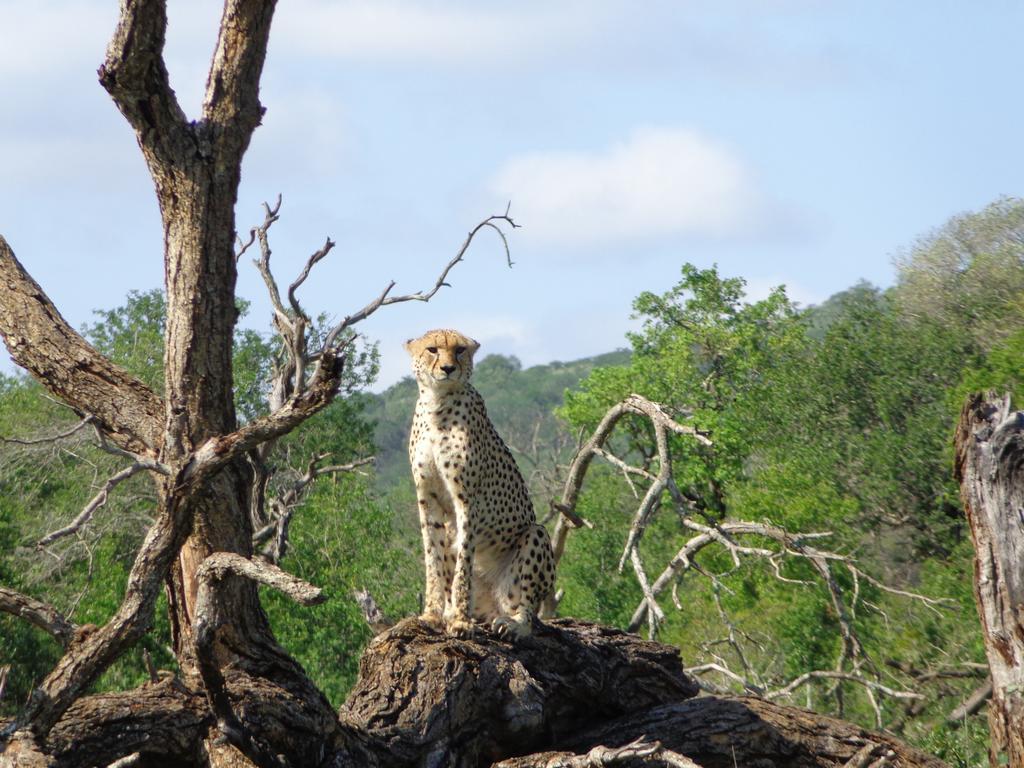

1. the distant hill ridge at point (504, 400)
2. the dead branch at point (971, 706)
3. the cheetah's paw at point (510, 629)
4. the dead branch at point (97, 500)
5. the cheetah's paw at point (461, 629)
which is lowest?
the dead branch at point (971, 706)

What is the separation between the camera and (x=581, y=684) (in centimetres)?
700

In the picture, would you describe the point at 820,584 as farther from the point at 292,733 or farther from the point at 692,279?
the point at 292,733

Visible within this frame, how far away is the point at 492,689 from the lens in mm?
6438

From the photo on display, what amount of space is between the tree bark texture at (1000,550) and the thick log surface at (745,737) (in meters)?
0.57

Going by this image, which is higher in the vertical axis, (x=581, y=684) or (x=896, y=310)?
(x=896, y=310)

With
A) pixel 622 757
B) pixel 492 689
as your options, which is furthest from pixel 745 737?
pixel 622 757

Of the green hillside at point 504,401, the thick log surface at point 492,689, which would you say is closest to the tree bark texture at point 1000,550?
the thick log surface at point 492,689

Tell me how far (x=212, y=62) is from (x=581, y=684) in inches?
134

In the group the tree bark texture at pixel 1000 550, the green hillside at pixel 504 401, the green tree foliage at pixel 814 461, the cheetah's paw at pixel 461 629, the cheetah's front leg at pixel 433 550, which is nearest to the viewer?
the tree bark texture at pixel 1000 550

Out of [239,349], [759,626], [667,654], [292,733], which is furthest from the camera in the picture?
[239,349]

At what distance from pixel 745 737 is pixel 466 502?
182 centimetres

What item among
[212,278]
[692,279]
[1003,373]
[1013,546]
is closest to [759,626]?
[1003,373]

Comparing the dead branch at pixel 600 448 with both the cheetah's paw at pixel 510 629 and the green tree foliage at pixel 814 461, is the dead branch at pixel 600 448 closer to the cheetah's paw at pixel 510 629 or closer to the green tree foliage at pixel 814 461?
the cheetah's paw at pixel 510 629

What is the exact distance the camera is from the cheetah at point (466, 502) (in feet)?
24.2
